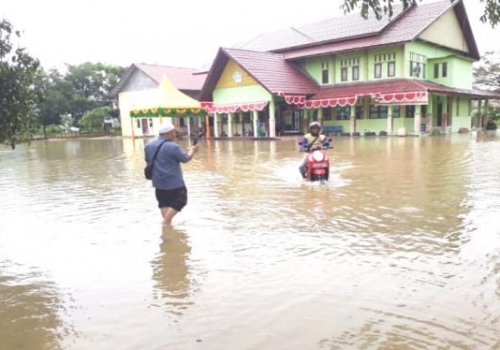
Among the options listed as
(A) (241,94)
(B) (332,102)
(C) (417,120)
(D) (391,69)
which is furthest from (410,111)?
(A) (241,94)

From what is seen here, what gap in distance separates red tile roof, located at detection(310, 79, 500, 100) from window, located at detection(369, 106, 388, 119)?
1468 millimetres

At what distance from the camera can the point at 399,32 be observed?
27656 mm

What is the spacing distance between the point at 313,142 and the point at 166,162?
13.9 feet

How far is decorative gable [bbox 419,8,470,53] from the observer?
2954cm

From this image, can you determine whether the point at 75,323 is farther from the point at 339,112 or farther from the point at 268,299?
the point at 339,112

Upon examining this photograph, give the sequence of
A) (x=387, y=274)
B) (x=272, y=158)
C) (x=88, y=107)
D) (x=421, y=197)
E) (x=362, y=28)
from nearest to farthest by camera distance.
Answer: (x=387, y=274) < (x=421, y=197) < (x=272, y=158) < (x=362, y=28) < (x=88, y=107)

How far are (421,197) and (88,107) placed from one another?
48.7 metres

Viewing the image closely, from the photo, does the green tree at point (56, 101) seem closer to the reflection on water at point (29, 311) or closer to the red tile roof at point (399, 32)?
the red tile roof at point (399, 32)

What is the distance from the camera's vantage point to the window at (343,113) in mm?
30186

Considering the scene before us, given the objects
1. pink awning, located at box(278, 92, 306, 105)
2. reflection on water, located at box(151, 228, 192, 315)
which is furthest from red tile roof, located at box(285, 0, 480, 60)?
reflection on water, located at box(151, 228, 192, 315)

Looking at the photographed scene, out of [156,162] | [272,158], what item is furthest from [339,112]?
[156,162]

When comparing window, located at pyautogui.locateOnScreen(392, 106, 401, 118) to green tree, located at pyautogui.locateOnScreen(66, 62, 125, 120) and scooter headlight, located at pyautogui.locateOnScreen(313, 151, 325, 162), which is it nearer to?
scooter headlight, located at pyautogui.locateOnScreen(313, 151, 325, 162)

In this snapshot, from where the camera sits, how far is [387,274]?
4414 mm

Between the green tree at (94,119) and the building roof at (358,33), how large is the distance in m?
18.5
